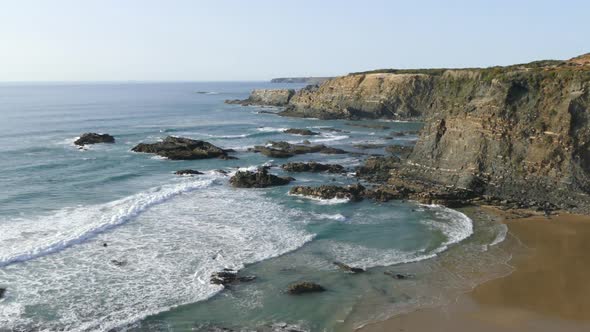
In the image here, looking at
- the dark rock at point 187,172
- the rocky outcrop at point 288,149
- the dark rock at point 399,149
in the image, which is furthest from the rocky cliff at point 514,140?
the dark rock at point 187,172

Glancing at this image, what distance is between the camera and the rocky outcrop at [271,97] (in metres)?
108

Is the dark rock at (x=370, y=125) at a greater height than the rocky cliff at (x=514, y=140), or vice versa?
the rocky cliff at (x=514, y=140)

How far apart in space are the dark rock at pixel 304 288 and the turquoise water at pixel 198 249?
0.32m

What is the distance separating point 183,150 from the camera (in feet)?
153

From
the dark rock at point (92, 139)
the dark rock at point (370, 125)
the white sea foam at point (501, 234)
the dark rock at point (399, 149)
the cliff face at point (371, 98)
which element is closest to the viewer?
the white sea foam at point (501, 234)

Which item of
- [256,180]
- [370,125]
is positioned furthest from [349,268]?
[370,125]

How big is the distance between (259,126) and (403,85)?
77.8 ft

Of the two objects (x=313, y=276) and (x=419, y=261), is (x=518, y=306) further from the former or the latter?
(x=313, y=276)

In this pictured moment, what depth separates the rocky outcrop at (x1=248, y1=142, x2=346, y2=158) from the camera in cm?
4738

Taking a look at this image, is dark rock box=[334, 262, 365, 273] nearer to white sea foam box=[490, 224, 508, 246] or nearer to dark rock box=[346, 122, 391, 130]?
white sea foam box=[490, 224, 508, 246]

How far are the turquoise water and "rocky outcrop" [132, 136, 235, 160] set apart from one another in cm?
388

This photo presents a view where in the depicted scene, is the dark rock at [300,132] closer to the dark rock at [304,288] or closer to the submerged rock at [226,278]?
the submerged rock at [226,278]

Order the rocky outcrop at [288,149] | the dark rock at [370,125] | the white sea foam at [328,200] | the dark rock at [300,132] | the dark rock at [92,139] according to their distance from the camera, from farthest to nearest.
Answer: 1. the dark rock at [370,125]
2. the dark rock at [300,132]
3. the dark rock at [92,139]
4. the rocky outcrop at [288,149]
5. the white sea foam at [328,200]

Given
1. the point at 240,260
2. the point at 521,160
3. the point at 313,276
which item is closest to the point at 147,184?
the point at 240,260
